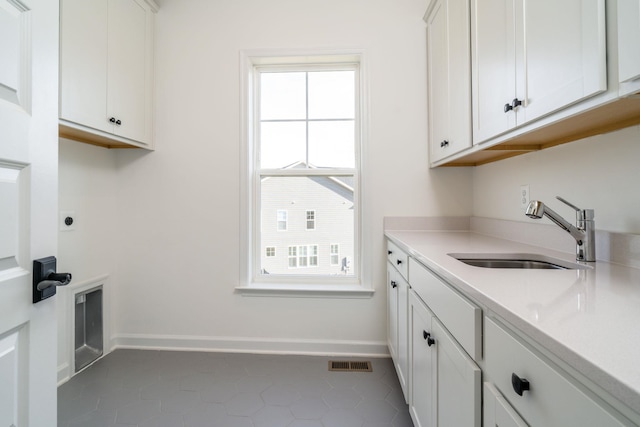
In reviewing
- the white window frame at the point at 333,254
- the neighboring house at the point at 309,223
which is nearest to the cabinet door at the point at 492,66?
the neighboring house at the point at 309,223

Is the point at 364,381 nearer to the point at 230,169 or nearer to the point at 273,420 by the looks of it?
the point at 273,420

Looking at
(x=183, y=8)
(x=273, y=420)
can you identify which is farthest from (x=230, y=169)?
(x=273, y=420)

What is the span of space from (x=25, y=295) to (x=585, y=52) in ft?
5.32

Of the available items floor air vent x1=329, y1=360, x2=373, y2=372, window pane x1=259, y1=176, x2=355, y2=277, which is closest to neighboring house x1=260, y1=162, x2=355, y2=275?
Answer: window pane x1=259, y1=176, x2=355, y2=277

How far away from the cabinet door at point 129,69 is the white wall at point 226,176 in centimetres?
12

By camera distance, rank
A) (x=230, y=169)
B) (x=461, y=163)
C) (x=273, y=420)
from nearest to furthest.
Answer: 1. (x=273, y=420)
2. (x=461, y=163)
3. (x=230, y=169)

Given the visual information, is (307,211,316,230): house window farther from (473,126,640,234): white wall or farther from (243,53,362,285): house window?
(473,126,640,234): white wall

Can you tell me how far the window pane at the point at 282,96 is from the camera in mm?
2246

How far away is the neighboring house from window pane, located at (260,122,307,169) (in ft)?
0.32

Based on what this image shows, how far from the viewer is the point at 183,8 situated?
7.09 ft

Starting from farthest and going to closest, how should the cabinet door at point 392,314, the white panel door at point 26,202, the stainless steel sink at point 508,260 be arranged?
the cabinet door at point 392,314, the stainless steel sink at point 508,260, the white panel door at point 26,202

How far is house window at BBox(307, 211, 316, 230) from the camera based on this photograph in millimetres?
2230

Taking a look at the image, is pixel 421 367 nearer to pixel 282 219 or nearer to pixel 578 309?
pixel 578 309

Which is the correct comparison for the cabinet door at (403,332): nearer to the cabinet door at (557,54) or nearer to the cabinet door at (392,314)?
the cabinet door at (392,314)
